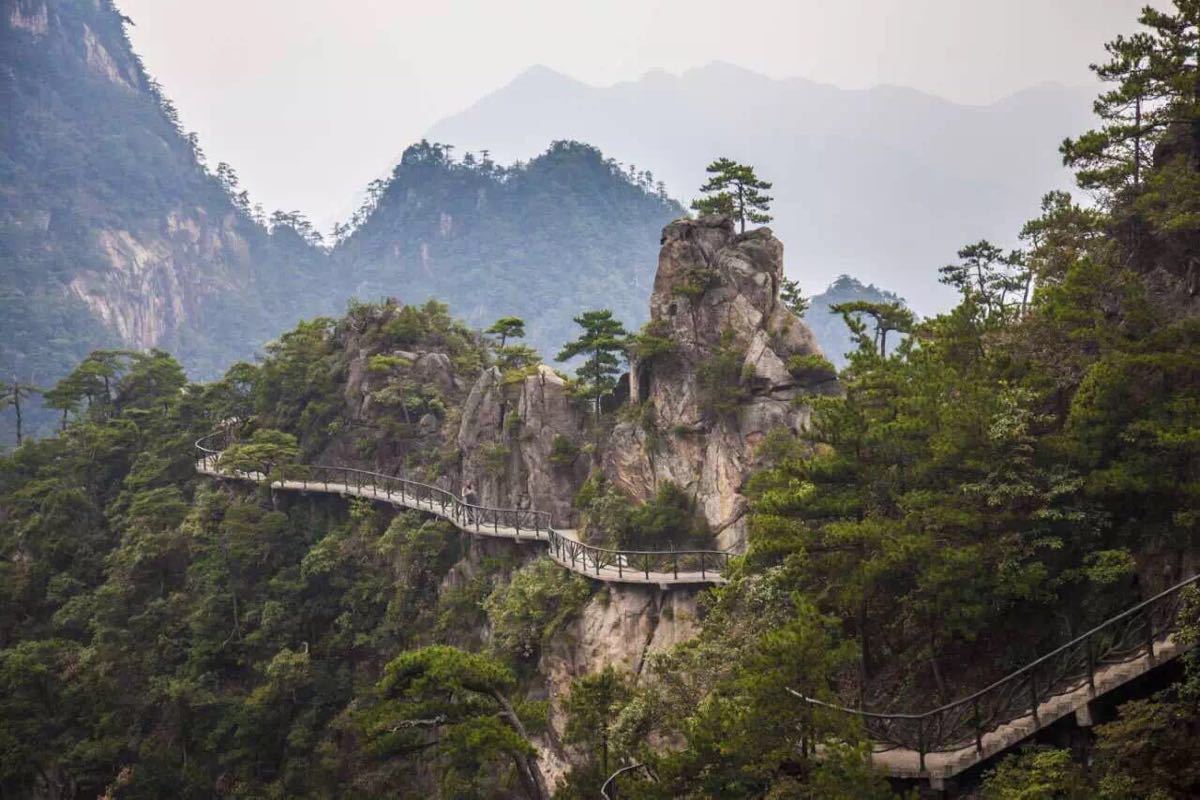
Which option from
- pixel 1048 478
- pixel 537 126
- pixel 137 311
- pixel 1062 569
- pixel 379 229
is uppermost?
pixel 537 126

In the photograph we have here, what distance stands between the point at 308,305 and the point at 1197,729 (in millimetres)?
120526

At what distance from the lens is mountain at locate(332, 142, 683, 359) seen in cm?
10512

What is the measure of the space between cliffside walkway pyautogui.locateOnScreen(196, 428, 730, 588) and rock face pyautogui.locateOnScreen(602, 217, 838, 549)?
163 centimetres

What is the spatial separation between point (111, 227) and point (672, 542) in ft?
346

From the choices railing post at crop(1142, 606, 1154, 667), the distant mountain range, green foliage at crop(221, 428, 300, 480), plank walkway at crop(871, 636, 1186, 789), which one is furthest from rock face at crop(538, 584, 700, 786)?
the distant mountain range

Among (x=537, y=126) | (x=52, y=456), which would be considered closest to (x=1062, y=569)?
(x=52, y=456)

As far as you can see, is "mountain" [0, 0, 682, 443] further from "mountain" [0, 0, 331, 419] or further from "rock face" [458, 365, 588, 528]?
"rock face" [458, 365, 588, 528]

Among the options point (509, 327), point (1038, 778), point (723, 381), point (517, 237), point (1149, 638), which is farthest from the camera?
point (517, 237)

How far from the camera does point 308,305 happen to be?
389ft

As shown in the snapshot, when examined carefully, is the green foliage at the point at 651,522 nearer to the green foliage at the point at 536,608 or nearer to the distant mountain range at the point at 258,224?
the green foliage at the point at 536,608

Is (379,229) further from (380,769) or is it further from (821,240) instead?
(380,769)

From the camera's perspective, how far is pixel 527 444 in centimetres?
2878

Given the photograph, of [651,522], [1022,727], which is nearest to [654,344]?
[651,522]

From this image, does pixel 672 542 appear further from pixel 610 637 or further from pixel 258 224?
pixel 258 224
